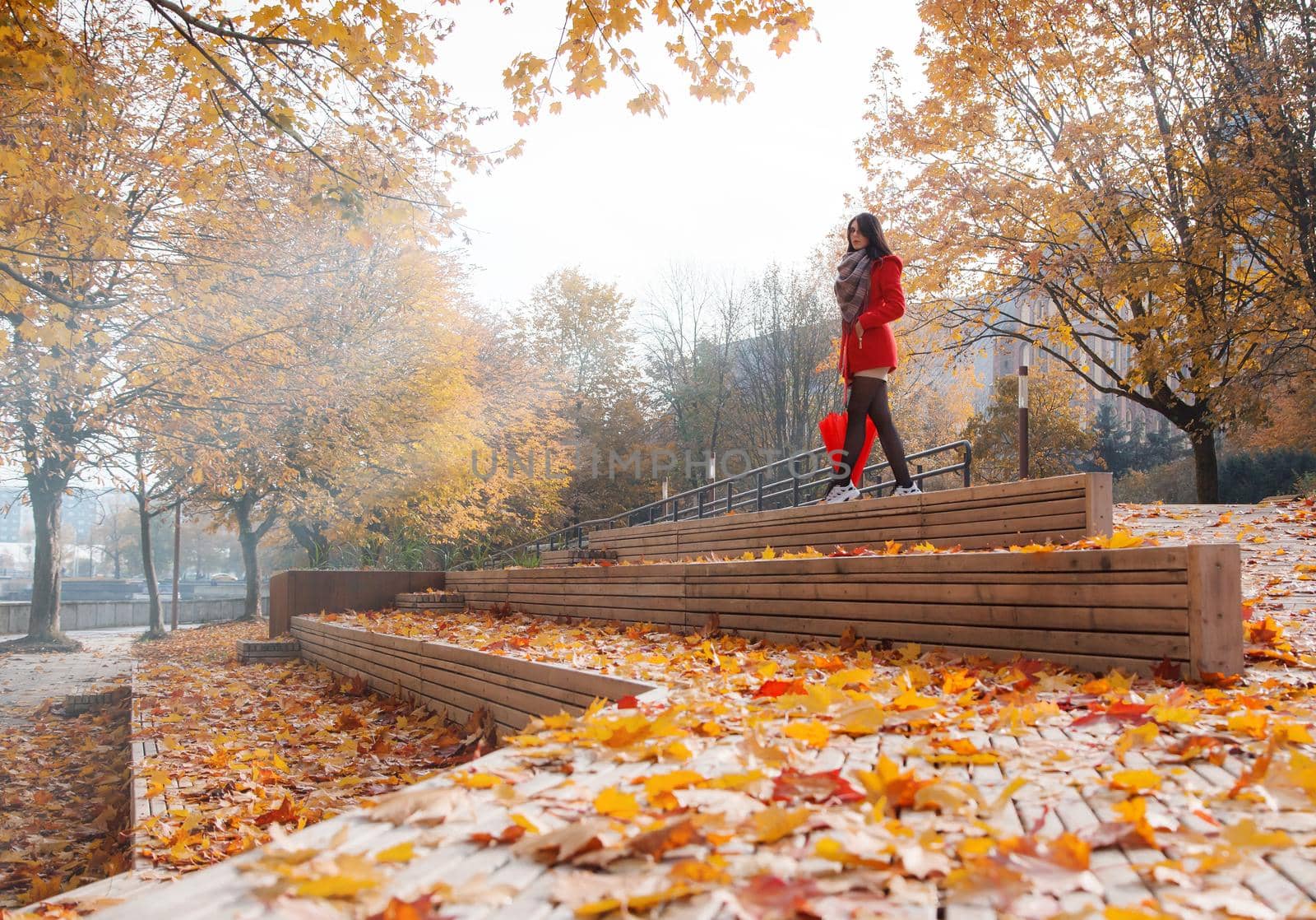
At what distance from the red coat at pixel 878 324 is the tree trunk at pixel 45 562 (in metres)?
15.9

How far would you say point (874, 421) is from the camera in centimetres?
706

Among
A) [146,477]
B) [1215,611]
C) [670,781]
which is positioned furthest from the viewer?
[146,477]

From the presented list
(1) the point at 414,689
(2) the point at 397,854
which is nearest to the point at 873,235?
(1) the point at 414,689

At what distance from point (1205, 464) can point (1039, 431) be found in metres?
15.3

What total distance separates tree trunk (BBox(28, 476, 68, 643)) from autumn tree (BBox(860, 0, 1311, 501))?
1606 cm

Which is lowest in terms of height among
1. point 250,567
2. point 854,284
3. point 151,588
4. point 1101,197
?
point 151,588

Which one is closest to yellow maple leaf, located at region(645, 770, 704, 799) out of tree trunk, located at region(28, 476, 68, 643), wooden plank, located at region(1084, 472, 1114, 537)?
wooden plank, located at region(1084, 472, 1114, 537)

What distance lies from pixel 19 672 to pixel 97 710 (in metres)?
4.80

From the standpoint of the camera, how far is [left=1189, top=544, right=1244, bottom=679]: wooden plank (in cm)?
335

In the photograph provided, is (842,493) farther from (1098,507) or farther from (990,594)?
(990,594)

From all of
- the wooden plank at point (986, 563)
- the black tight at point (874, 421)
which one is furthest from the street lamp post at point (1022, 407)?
the wooden plank at point (986, 563)

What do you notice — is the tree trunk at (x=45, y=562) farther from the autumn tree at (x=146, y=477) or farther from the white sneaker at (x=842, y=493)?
the white sneaker at (x=842, y=493)

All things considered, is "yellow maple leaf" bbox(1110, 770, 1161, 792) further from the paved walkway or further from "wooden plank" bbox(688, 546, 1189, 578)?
the paved walkway

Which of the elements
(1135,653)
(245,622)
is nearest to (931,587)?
(1135,653)
